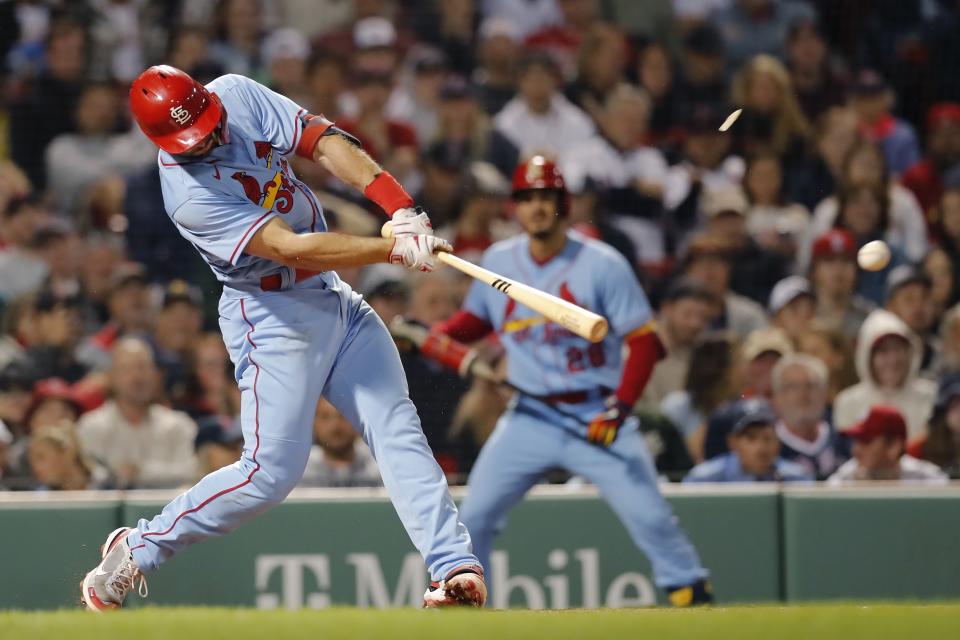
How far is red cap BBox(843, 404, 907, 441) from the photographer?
21.1ft

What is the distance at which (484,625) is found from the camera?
3441 millimetres

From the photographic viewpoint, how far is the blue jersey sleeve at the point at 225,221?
13.8 ft

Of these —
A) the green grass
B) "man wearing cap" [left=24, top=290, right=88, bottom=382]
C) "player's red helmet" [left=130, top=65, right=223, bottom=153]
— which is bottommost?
the green grass

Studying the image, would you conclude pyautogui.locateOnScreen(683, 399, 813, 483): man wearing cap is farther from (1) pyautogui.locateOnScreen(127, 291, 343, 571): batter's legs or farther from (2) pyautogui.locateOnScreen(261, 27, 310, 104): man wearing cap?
(2) pyautogui.locateOnScreen(261, 27, 310, 104): man wearing cap

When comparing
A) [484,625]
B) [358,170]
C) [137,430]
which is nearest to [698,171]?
[137,430]

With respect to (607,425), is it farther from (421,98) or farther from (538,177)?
(421,98)

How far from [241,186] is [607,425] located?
77.1 inches

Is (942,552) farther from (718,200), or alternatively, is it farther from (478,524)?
(718,200)

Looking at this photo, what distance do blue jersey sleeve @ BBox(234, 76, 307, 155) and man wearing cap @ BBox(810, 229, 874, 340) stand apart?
149 inches

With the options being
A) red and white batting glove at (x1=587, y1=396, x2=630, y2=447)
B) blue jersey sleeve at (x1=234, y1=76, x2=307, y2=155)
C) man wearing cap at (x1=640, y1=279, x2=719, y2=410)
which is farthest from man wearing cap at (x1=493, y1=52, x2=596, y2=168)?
blue jersey sleeve at (x1=234, y1=76, x2=307, y2=155)

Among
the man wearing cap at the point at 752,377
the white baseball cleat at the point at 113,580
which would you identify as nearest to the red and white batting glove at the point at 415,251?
the white baseball cleat at the point at 113,580

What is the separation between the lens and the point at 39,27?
8.91m

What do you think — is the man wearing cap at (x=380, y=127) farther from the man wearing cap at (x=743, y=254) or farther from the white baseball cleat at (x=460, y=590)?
the white baseball cleat at (x=460, y=590)

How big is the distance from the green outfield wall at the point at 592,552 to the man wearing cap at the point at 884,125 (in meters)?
3.10
